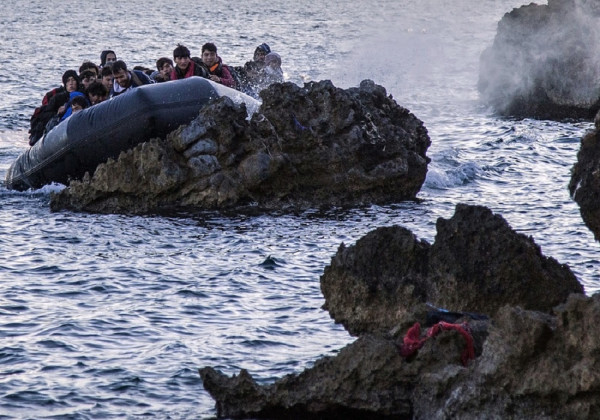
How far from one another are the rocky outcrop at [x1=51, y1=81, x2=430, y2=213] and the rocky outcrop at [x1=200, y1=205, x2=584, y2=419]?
5278 millimetres

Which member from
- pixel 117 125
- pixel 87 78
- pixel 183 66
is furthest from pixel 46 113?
pixel 117 125

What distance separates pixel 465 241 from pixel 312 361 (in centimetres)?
158

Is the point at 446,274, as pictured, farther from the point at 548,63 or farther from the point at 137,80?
the point at 548,63

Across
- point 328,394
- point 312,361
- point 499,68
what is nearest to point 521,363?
point 328,394

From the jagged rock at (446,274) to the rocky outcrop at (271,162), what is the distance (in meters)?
5.28

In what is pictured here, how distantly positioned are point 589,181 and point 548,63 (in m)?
16.4

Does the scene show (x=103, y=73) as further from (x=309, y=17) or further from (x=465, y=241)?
(x=309, y=17)

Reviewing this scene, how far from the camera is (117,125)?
582 inches

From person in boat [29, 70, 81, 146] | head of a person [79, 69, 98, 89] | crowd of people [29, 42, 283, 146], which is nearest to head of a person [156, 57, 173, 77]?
crowd of people [29, 42, 283, 146]

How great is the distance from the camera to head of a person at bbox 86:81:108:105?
53.1ft

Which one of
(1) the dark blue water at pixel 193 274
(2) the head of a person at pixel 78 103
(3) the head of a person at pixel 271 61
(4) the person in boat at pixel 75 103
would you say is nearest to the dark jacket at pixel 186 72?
(4) the person in boat at pixel 75 103

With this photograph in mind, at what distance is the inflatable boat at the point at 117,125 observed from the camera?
1479 centimetres

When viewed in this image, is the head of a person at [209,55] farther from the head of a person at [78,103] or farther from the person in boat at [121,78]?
the head of a person at [78,103]

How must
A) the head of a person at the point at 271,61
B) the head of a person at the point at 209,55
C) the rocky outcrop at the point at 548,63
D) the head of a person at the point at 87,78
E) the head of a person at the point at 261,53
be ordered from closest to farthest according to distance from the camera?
the head of a person at the point at 87,78 → the head of a person at the point at 209,55 → the rocky outcrop at the point at 548,63 → the head of a person at the point at 271,61 → the head of a person at the point at 261,53
